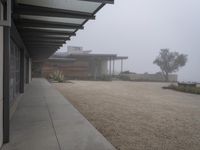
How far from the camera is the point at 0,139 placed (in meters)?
3.39

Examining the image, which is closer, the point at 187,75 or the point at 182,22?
the point at 182,22

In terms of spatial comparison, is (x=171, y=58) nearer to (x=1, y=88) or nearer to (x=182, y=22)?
(x=182, y=22)

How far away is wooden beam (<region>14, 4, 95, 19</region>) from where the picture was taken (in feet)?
14.1

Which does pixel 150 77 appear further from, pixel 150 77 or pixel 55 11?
pixel 55 11

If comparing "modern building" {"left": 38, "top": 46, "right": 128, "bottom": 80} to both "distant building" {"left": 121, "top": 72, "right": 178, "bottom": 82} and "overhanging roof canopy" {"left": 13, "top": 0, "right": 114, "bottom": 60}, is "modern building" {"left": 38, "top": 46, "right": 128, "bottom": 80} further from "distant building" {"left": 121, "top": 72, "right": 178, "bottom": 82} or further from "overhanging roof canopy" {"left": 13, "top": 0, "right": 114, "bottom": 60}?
"overhanging roof canopy" {"left": 13, "top": 0, "right": 114, "bottom": 60}

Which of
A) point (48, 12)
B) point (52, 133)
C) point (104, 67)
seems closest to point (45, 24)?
point (48, 12)

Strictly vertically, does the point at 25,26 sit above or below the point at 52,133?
above

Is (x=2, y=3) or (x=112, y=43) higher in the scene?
(x=112, y=43)

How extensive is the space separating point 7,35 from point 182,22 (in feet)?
141

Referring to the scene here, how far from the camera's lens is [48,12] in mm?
4531

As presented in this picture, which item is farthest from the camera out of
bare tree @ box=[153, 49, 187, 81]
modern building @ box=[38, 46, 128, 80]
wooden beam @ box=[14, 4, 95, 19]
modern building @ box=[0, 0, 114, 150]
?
bare tree @ box=[153, 49, 187, 81]

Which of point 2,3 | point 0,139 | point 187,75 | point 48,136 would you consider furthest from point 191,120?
point 187,75

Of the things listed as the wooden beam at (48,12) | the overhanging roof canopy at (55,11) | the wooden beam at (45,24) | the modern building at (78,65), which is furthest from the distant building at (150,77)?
the wooden beam at (48,12)

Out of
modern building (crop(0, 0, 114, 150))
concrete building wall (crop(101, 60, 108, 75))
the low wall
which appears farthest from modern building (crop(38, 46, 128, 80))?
modern building (crop(0, 0, 114, 150))
